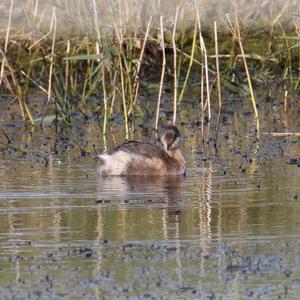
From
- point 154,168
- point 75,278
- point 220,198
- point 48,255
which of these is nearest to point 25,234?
point 48,255

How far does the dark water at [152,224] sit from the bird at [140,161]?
6.5 inches

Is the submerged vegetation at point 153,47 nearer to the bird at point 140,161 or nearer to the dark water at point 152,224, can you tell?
the dark water at point 152,224

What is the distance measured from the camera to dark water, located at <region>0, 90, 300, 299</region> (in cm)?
691

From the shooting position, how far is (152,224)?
28.4 ft

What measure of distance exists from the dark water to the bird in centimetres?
17

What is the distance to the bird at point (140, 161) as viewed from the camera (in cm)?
1152

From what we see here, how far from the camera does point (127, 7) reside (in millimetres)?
15281

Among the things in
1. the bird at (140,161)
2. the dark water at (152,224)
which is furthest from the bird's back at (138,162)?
the dark water at (152,224)

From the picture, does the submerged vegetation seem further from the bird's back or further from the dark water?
the bird's back

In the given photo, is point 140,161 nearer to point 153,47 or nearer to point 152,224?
point 152,224

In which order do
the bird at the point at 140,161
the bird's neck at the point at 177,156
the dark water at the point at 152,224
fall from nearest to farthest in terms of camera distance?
the dark water at the point at 152,224
the bird at the point at 140,161
the bird's neck at the point at 177,156

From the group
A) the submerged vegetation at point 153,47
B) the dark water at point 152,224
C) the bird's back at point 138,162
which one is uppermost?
the submerged vegetation at point 153,47

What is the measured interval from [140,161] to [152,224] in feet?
9.96

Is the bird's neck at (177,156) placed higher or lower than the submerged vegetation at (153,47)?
lower
